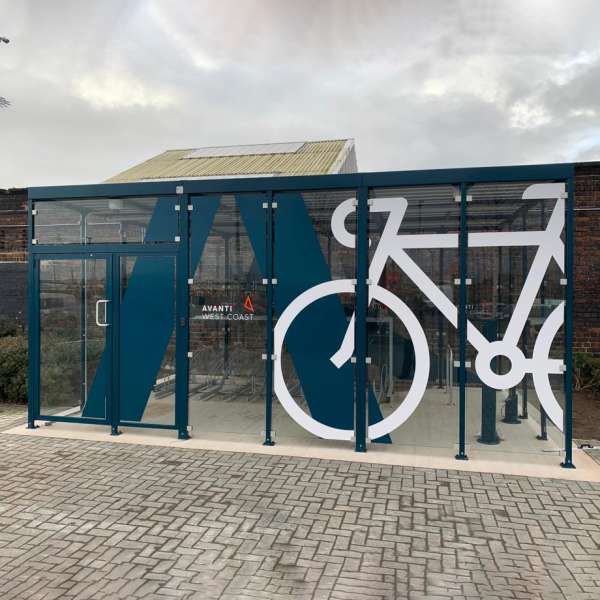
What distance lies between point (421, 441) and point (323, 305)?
5.96 feet

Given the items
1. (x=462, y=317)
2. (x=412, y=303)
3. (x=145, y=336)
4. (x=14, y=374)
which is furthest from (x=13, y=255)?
(x=462, y=317)

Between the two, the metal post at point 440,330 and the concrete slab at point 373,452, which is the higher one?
the metal post at point 440,330

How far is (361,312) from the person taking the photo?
5.89m

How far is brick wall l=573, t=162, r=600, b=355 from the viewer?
936cm

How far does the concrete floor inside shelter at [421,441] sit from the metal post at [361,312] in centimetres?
25

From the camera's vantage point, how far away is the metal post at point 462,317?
5723mm

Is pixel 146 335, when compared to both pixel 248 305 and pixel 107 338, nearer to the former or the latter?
pixel 107 338

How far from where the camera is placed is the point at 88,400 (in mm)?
6703

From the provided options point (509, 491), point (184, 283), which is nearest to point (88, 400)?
point (184, 283)

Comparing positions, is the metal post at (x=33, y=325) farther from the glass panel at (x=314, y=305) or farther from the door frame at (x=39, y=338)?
the glass panel at (x=314, y=305)

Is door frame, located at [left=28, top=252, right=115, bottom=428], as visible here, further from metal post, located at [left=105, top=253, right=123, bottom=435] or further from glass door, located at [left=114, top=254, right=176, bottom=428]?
glass door, located at [left=114, top=254, right=176, bottom=428]

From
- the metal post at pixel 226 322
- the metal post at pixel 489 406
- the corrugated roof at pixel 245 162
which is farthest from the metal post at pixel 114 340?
the corrugated roof at pixel 245 162

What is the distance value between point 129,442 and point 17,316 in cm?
639

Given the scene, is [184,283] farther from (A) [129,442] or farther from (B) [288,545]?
(B) [288,545]
